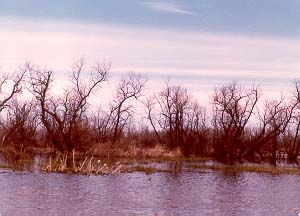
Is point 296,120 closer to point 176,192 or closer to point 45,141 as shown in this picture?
point 45,141

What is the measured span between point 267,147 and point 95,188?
45.4 metres

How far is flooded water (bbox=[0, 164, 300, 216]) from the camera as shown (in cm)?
1989

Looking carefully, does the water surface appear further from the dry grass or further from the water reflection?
the dry grass

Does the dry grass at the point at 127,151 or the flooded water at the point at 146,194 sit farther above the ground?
the dry grass at the point at 127,151

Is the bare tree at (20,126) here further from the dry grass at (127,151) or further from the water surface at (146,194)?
the water surface at (146,194)

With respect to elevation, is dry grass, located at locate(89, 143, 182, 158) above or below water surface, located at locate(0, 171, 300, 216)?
above

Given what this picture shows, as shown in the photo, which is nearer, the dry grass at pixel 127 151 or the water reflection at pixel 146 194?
the water reflection at pixel 146 194

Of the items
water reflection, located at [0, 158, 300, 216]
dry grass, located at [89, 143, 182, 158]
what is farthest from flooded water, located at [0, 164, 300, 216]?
dry grass, located at [89, 143, 182, 158]

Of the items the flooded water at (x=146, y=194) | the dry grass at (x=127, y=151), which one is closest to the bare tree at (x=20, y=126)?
the dry grass at (x=127, y=151)

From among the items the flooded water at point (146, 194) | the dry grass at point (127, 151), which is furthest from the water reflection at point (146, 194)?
the dry grass at point (127, 151)

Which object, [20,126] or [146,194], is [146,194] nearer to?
[146,194]

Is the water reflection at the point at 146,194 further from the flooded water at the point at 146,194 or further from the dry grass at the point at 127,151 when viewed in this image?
the dry grass at the point at 127,151

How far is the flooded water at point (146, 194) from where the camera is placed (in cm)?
1989

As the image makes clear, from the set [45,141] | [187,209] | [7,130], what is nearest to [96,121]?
[45,141]
